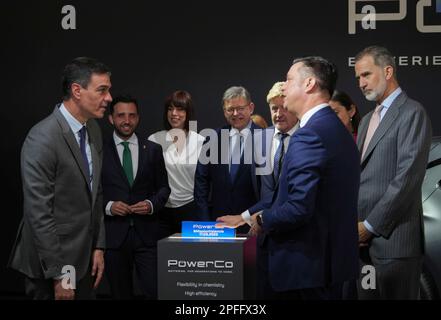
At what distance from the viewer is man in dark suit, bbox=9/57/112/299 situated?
262 cm

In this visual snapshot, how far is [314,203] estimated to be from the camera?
7.76 feet

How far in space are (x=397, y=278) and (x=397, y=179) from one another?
1.62 feet

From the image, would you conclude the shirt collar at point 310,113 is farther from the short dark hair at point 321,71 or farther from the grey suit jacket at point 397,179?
the grey suit jacket at point 397,179

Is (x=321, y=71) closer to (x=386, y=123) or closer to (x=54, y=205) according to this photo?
(x=386, y=123)

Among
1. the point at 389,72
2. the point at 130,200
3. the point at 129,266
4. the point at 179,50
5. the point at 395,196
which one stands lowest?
the point at 129,266

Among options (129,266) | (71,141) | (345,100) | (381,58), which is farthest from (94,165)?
(345,100)

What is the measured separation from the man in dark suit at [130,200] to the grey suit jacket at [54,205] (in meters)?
1.08

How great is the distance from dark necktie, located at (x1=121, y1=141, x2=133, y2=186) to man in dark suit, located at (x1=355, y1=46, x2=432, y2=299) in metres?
1.54

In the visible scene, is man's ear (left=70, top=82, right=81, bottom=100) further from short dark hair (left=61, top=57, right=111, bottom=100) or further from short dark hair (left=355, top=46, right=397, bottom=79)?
short dark hair (left=355, top=46, right=397, bottom=79)

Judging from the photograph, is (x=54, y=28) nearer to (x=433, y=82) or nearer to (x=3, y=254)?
(x=3, y=254)

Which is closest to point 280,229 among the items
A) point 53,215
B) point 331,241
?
point 331,241

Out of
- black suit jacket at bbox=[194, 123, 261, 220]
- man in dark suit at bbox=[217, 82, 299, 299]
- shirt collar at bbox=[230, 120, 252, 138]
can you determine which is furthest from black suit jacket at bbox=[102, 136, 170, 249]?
man in dark suit at bbox=[217, 82, 299, 299]

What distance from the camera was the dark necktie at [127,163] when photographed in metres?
4.09

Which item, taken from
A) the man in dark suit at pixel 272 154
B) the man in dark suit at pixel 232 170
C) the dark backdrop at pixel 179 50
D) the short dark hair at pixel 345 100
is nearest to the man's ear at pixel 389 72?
the man in dark suit at pixel 272 154
